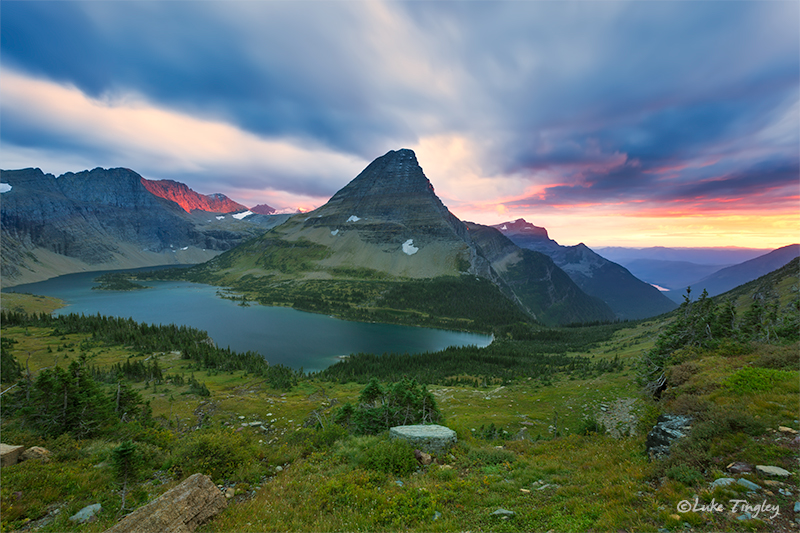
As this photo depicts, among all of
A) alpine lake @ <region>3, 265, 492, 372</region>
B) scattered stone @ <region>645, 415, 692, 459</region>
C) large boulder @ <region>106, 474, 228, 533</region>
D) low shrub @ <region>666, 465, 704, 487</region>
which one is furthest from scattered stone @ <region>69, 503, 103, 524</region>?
Result: alpine lake @ <region>3, 265, 492, 372</region>

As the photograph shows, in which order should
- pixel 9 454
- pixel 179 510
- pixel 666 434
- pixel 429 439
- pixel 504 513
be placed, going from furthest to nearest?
pixel 429 439 → pixel 9 454 → pixel 666 434 → pixel 179 510 → pixel 504 513

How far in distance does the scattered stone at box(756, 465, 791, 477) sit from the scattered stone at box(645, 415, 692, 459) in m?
2.53

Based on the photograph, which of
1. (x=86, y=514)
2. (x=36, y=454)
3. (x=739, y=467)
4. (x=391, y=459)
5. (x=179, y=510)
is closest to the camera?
(x=739, y=467)

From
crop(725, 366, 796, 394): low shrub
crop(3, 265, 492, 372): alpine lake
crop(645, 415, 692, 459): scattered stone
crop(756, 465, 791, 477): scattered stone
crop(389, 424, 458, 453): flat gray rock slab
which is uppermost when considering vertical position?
crop(725, 366, 796, 394): low shrub

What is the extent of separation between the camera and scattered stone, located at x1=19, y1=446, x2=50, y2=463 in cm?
1304

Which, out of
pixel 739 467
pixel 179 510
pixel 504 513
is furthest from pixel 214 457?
pixel 739 467

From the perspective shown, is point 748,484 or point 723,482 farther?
point 723,482

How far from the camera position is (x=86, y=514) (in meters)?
9.99

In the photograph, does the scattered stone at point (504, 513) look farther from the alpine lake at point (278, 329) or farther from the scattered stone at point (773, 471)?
the alpine lake at point (278, 329)

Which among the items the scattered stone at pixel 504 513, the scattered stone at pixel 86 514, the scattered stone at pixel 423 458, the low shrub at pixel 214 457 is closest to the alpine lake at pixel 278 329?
the low shrub at pixel 214 457

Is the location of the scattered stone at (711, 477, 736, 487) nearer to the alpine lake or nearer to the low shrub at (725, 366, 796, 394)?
the low shrub at (725, 366, 796, 394)

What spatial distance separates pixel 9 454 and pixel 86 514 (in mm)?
6168

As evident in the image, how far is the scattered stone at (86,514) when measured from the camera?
9.80 m

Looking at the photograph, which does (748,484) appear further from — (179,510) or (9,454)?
(9,454)
